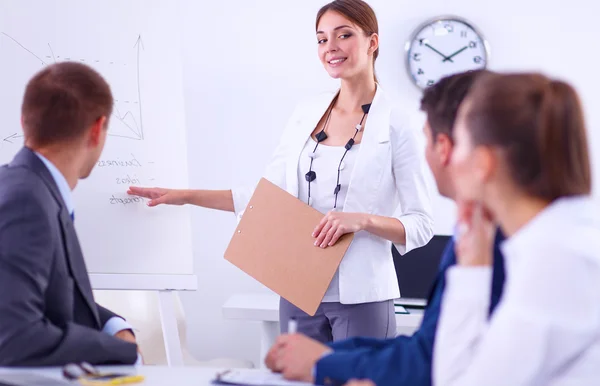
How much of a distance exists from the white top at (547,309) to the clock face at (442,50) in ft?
8.34

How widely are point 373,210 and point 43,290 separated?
3.33 feet

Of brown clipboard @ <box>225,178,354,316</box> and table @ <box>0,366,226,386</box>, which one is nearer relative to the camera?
table @ <box>0,366,226,386</box>

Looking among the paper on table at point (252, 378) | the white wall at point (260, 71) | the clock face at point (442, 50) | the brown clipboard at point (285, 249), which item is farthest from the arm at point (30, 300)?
the clock face at point (442, 50)

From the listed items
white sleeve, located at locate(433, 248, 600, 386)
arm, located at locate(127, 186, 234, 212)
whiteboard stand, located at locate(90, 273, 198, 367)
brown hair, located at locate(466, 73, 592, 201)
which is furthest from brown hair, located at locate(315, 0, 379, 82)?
white sleeve, located at locate(433, 248, 600, 386)

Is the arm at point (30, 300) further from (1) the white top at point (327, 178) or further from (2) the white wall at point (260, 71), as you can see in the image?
(2) the white wall at point (260, 71)

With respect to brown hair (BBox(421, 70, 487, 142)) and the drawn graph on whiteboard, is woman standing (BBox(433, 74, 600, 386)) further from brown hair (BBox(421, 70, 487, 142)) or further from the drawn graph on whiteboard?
the drawn graph on whiteboard

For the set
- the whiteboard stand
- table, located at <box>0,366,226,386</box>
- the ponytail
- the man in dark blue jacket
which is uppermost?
the ponytail

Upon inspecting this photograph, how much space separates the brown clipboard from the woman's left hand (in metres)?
0.03

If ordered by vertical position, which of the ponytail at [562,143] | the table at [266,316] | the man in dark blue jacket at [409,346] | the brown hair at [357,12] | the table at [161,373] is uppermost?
the brown hair at [357,12]

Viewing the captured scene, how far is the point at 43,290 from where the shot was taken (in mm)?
1368

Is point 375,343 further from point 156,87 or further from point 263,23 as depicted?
point 263,23

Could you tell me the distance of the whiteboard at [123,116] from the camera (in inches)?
89.4

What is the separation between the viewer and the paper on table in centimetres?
131

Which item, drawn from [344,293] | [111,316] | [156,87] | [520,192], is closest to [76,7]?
[156,87]
